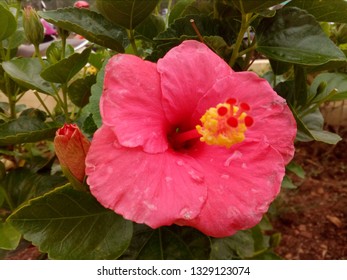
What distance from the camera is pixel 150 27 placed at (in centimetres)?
81

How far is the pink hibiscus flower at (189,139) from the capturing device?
537 millimetres

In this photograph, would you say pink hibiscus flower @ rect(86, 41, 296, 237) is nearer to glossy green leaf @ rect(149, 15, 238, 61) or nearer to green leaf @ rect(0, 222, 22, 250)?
glossy green leaf @ rect(149, 15, 238, 61)

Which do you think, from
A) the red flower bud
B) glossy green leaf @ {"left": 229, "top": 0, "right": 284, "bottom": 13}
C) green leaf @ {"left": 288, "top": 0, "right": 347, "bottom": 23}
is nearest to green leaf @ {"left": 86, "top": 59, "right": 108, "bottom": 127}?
the red flower bud

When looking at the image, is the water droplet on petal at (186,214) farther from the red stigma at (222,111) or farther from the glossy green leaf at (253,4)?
the glossy green leaf at (253,4)

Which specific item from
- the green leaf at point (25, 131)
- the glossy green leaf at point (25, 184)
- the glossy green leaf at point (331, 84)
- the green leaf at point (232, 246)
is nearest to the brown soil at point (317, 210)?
the green leaf at point (232, 246)

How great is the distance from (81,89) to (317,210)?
1.57m

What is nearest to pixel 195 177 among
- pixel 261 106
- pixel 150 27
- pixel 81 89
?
pixel 261 106

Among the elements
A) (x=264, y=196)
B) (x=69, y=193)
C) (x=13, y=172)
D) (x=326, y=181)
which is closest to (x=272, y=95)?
(x=264, y=196)

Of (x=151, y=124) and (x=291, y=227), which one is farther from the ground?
(x=151, y=124)

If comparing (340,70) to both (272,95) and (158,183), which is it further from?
(158,183)

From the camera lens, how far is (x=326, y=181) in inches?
90.5

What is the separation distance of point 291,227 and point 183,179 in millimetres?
1617

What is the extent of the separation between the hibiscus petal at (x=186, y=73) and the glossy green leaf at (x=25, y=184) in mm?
413

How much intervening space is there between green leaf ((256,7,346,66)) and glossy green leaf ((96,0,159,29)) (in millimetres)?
216
